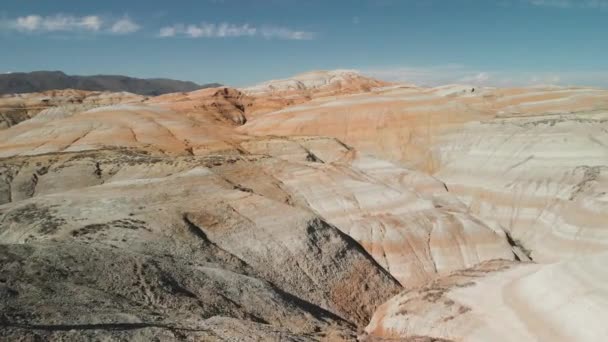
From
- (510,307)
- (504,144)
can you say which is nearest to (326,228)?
(510,307)

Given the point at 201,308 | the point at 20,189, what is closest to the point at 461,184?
the point at 201,308

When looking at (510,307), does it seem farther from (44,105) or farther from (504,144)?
(44,105)

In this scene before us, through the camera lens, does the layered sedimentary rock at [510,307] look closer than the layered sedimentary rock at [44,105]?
Yes

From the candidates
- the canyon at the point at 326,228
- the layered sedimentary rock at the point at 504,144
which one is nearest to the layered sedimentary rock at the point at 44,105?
the canyon at the point at 326,228

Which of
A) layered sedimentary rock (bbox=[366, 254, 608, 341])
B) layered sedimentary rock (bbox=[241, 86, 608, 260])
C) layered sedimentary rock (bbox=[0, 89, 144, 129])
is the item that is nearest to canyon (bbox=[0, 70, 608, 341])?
layered sedimentary rock (bbox=[366, 254, 608, 341])

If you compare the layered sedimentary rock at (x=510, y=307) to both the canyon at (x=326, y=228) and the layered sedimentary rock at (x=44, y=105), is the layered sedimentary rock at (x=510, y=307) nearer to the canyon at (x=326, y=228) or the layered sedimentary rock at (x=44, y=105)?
the canyon at (x=326, y=228)

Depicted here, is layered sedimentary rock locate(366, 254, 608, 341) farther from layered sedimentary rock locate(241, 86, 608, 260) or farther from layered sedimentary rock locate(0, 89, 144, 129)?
layered sedimentary rock locate(0, 89, 144, 129)

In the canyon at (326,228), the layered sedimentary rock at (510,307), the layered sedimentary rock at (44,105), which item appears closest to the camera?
the layered sedimentary rock at (510,307)

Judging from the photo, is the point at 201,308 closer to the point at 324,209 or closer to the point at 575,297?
the point at 575,297

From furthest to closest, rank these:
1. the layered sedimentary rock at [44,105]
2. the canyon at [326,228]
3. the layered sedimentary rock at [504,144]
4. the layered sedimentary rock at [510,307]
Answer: the layered sedimentary rock at [44,105] → the layered sedimentary rock at [504,144] → the canyon at [326,228] → the layered sedimentary rock at [510,307]
